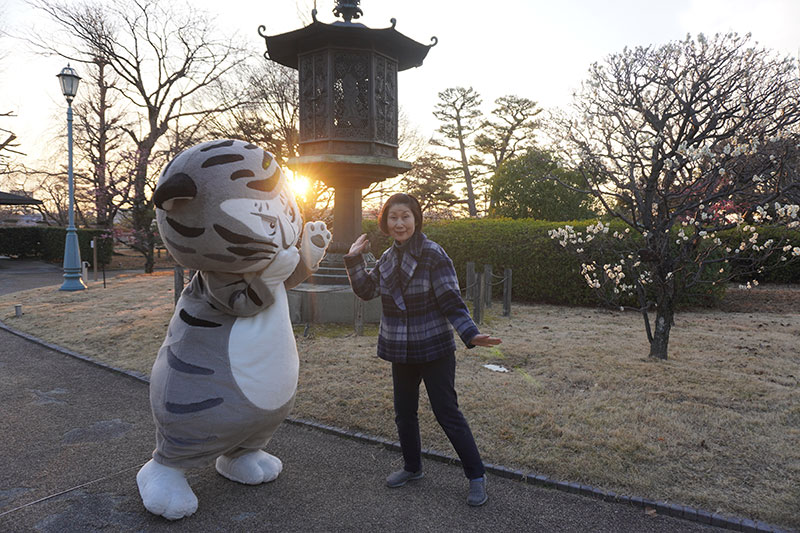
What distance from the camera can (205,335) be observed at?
112 inches

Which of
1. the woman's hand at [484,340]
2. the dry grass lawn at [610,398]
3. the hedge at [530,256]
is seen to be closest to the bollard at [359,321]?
the dry grass lawn at [610,398]

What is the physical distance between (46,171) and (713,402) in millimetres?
30809

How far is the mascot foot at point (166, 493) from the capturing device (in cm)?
283

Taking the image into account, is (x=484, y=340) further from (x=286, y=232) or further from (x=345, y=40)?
(x=345, y=40)

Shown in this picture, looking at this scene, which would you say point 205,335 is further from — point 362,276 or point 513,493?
point 513,493

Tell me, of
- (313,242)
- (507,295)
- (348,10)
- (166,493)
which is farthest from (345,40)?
(166,493)

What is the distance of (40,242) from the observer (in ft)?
82.0

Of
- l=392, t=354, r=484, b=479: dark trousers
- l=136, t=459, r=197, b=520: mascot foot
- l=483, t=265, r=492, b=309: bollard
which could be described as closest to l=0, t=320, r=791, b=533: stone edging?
l=392, t=354, r=484, b=479: dark trousers

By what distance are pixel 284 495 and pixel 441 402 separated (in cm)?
121

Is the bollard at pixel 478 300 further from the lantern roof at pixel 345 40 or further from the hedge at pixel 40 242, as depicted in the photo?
the hedge at pixel 40 242

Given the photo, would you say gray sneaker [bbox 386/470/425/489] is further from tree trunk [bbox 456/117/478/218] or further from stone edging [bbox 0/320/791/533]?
tree trunk [bbox 456/117/478/218]

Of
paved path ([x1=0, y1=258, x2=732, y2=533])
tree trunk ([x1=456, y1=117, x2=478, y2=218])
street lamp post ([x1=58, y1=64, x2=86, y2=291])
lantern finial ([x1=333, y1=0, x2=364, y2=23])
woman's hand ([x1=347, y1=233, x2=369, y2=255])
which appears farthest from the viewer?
tree trunk ([x1=456, y1=117, x2=478, y2=218])

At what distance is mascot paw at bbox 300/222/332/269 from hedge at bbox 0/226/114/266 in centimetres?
2366

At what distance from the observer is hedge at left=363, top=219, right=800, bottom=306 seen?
10.8 m
